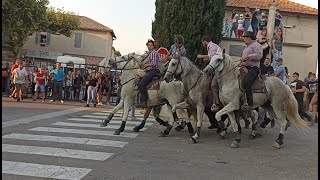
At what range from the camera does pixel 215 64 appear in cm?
977

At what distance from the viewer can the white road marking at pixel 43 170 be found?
6.33 meters

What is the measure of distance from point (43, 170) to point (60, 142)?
8.55ft

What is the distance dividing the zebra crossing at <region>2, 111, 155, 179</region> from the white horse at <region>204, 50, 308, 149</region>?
2.51m

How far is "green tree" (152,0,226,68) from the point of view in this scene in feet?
62.7

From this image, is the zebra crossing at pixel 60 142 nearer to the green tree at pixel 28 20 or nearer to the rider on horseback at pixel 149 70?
the rider on horseback at pixel 149 70

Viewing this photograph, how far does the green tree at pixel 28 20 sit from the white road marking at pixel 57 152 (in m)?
27.0

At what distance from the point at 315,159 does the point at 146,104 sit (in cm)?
440

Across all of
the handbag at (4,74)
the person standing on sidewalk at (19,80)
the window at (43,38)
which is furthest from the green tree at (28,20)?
the person standing on sidewalk at (19,80)

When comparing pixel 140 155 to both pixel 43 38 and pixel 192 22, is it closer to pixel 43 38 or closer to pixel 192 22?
pixel 192 22

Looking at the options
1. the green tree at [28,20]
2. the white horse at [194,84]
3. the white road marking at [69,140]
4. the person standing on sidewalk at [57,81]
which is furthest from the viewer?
the green tree at [28,20]

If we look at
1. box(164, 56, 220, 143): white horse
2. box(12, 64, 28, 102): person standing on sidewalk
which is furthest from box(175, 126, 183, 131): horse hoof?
box(12, 64, 28, 102): person standing on sidewalk

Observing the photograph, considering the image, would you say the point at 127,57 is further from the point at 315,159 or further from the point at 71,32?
the point at 71,32

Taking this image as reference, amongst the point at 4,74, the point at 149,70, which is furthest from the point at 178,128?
the point at 4,74

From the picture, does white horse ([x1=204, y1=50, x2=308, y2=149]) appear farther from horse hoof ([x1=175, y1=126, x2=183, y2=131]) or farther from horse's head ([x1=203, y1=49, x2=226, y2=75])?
horse hoof ([x1=175, y1=126, x2=183, y2=131])
